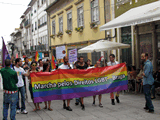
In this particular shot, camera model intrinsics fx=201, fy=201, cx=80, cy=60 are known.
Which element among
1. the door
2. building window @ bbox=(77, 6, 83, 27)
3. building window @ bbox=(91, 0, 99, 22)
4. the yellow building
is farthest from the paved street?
building window @ bbox=(77, 6, 83, 27)

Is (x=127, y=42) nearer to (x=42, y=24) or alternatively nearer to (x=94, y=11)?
(x=94, y=11)

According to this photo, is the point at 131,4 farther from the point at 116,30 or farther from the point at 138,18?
the point at 138,18

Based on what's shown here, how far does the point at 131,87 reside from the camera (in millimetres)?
10484

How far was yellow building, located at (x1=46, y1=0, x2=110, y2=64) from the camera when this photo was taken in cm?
1605

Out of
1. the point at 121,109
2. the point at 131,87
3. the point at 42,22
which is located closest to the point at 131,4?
the point at 131,87

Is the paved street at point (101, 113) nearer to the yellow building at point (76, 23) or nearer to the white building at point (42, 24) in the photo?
the yellow building at point (76, 23)

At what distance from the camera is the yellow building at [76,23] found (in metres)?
16.0

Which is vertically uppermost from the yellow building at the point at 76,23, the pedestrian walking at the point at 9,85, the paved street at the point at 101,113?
the yellow building at the point at 76,23

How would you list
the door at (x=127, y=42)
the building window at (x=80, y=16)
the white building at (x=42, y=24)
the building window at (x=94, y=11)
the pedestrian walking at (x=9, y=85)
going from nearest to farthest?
the pedestrian walking at (x=9, y=85) < the door at (x=127, y=42) < the building window at (x=94, y=11) < the building window at (x=80, y=16) < the white building at (x=42, y=24)

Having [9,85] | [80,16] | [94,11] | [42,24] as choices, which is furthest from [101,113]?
[42,24]

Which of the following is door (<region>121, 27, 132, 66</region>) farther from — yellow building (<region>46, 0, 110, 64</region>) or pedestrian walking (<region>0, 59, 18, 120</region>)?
pedestrian walking (<region>0, 59, 18, 120</region>)

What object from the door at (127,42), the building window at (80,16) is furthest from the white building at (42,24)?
the door at (127,42)

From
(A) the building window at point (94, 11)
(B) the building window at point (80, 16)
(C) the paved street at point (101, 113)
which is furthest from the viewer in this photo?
(B) the building window at point (80, 16)

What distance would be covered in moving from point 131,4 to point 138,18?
4.19 meters
